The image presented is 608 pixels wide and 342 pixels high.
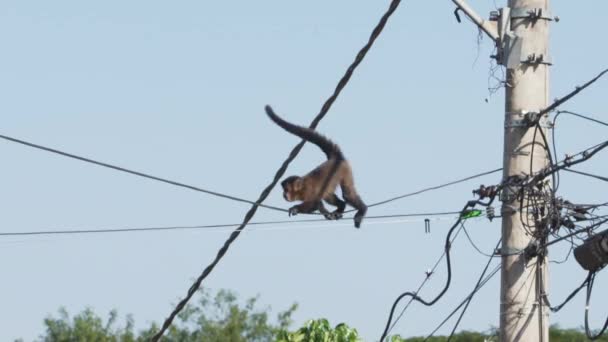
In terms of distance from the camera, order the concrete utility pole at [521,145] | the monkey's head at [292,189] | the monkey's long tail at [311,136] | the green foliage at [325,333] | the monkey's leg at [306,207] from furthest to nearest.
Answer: the green foliage at [325,333]
the monkey's head at [292,189]
the monkey's leg at [306,207]
the monkey's long tail at [311,136]
the concrete utility pole at [521,145]

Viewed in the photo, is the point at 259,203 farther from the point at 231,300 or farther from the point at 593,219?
the point at 231,300

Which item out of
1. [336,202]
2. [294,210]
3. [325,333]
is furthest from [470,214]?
[325,333]

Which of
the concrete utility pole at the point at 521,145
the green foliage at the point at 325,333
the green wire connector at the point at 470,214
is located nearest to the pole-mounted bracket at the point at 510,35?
Result: the concrete utility pole at the point at 521,145

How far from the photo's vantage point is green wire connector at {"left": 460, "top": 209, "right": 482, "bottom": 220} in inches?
565

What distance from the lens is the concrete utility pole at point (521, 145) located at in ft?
44.3

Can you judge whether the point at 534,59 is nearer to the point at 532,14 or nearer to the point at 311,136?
the point at 532,14

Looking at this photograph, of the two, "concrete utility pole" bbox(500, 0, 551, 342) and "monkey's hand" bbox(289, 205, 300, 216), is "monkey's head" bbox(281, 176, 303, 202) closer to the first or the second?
"monkey's hand" bbox(289, 205, 300, 216)

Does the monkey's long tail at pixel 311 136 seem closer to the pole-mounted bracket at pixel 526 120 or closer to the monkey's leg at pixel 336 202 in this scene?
the monkey's leg at pixel 336 202

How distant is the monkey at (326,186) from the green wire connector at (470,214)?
5.63ft

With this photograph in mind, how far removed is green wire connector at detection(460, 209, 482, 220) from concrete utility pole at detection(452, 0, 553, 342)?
1.72 feet

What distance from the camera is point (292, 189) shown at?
653 inches

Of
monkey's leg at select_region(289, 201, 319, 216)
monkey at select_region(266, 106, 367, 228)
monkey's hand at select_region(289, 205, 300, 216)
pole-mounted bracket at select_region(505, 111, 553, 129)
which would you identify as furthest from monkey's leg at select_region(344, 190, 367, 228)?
pole-mounted bracket at select_region(505, 111, 553, 129)

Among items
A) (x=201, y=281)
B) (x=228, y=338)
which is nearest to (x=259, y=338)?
(x=228, y=338)

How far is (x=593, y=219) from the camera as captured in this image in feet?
46.1
